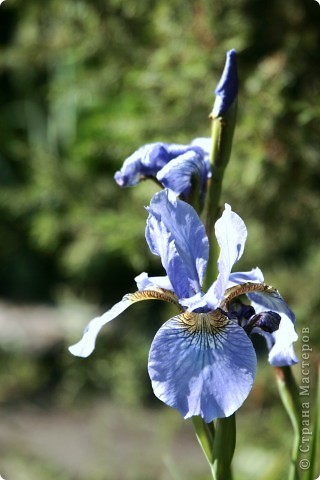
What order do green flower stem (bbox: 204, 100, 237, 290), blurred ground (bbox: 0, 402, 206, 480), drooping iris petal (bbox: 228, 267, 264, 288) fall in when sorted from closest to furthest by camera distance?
drooping iris petal (bbox: 228, 267, 264, 288) < green flower stem (bbox: 204, 100, 237, 290) < blurred ground (bbox: 0, 402, 206, 480)

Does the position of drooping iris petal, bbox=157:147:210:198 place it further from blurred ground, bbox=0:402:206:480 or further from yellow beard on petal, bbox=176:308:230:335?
blurred ground, bbox=0:402:206:480

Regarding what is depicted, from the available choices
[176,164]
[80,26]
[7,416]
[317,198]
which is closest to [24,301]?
[7,416]

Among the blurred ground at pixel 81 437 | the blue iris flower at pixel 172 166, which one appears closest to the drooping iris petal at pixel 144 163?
the blue iris flower at pixel 172 166

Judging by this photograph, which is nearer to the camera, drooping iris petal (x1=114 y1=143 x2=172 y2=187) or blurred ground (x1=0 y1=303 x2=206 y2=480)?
drooping iris petal (x1=114 y1=143 x2=172 y2=187)

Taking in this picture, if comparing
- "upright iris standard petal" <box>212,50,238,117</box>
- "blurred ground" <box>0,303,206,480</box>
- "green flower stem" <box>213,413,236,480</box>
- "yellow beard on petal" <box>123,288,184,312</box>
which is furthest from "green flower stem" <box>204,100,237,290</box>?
"blurred ground" <box>0,303,206,480</box>

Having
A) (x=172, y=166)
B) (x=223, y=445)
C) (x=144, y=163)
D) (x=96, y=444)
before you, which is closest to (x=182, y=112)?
(x=144, y=163)

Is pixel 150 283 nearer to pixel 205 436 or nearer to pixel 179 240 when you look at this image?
pixel 179 240

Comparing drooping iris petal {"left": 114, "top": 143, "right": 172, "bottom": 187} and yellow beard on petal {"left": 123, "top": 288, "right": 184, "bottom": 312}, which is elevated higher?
drooping iris petal {"left": 114, "top": 143, "right": 172, "bottom": 187}
